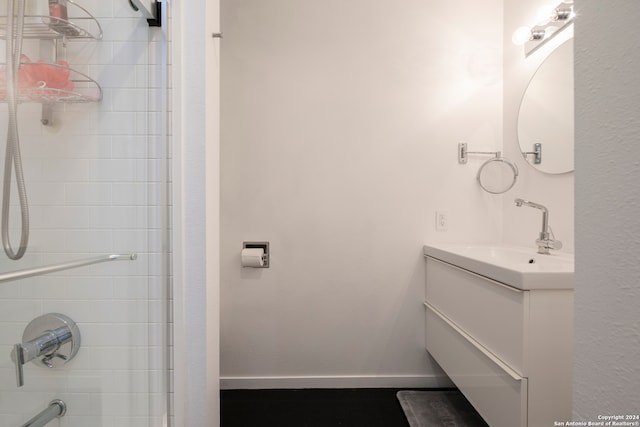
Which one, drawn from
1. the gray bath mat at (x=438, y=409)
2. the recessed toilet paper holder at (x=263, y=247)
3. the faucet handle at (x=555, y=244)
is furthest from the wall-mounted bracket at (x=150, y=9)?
the gray bath mat at (x=438, y=409)

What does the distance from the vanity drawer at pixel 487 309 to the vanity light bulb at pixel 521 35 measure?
122 centimetres

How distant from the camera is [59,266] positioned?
2.65 feet

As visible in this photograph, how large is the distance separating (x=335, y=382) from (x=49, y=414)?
1261 millimetres

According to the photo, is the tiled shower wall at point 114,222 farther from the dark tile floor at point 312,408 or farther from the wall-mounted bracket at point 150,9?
the dark tile floor at point 312,408

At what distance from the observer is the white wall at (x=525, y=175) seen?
1263mm

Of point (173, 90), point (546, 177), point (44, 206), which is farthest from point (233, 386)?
point (546, 177)

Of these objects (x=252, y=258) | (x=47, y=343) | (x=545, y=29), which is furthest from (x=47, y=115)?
(x=545, y=29)

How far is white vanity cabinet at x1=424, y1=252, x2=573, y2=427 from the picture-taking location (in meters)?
0.87

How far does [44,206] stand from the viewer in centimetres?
78

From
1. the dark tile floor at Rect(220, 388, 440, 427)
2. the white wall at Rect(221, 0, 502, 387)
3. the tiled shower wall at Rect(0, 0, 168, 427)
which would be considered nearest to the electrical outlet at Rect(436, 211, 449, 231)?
the white wall at Rect(221, 0, 502, 387)

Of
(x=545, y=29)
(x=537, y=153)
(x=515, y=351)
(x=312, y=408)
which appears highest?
(x=545, y=29)

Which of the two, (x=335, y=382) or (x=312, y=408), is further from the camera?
(x=335, y=382)

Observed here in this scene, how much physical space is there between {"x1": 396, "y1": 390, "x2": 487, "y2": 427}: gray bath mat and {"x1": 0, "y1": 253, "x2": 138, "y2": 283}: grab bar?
1465 mm

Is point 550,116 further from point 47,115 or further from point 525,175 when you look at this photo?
point 47,115
